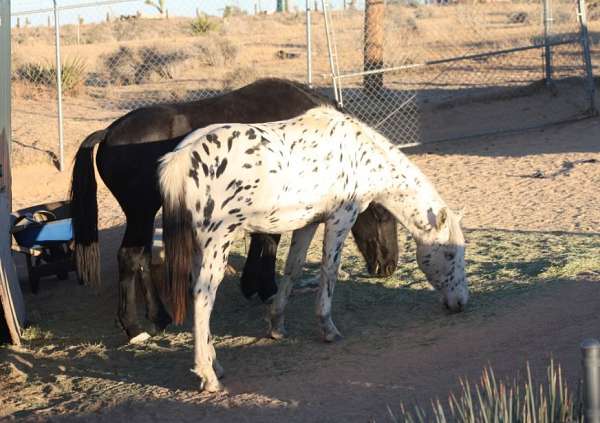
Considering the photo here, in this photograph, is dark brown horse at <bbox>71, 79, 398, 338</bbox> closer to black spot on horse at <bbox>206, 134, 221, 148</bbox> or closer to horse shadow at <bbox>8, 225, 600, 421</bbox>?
horse shadow at <bbox>8, 225, 600, 421</bbox>

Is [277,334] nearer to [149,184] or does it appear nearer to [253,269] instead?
[253,269]

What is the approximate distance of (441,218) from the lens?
668cm

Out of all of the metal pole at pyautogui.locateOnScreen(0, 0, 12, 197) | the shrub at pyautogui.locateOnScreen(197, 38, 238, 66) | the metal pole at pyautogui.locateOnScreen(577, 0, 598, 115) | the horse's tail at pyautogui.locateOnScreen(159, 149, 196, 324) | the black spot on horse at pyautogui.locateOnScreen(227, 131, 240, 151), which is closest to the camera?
the horse's tail at pyautogui.locateOnScreen(159, 149, 196, 324)

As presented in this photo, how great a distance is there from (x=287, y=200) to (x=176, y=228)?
0.88m

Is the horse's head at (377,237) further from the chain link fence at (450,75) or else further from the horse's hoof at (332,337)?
the chain link fence at (450,75)

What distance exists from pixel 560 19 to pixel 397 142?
13.7 meters

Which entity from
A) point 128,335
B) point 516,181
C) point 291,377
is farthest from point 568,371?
point 516,181

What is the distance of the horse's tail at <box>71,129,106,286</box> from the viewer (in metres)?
7.12

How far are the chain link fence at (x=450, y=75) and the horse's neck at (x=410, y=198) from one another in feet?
19.8

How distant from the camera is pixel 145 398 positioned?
5.54 meters

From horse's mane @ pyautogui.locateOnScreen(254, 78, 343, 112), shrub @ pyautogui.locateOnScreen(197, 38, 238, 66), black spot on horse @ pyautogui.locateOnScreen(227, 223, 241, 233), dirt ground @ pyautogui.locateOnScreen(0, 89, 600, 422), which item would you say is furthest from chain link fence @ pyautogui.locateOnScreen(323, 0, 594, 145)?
black spot on horse @ pyautogui.locateOnScreen(227, 223, 241, 233)

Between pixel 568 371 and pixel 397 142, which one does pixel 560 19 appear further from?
pixel 568 371

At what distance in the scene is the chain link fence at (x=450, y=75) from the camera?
49.4 ft

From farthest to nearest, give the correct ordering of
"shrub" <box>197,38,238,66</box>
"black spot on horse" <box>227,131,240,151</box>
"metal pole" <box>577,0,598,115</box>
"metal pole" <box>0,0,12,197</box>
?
1. "shrub" <box>197,38,238,66</box>
2. "metal pole" <box>577,0,598,115</box>
3. "metal pole" <box>0,0,12,197</box>
4. "black spot on horse" <box>227,131,240,151</box>
